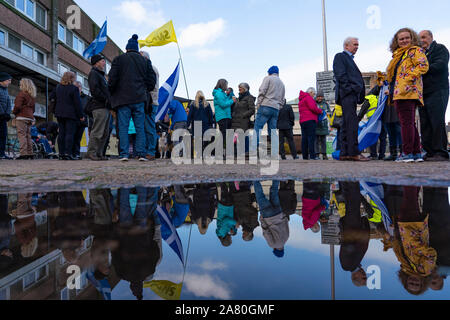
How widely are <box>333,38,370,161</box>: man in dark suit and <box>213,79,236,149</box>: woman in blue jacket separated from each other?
8.18 feet

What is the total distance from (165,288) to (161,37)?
843cm

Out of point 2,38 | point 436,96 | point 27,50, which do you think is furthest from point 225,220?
point 27,50

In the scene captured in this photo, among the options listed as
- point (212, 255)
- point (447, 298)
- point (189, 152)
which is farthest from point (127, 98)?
point (447, 298)

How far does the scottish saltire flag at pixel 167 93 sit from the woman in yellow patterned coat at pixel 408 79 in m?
4.32

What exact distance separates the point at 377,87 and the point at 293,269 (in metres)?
5.75

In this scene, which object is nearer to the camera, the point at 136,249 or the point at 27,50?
the point at 136,249

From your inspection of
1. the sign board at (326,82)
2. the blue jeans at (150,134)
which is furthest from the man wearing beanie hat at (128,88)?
the sign board at (326,82)

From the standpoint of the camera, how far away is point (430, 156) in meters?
4.13

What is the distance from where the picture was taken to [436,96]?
12.7 ft

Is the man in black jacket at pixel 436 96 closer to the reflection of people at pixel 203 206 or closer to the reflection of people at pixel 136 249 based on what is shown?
the reflection of people at pixel 203 206

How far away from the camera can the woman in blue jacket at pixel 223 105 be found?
20.3 feet

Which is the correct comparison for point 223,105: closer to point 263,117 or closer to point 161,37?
point 263,117
